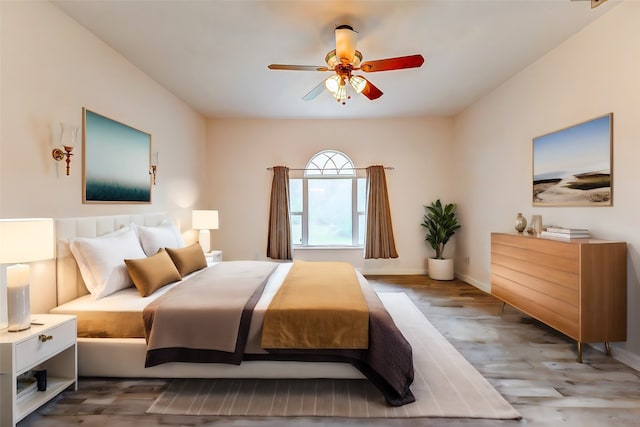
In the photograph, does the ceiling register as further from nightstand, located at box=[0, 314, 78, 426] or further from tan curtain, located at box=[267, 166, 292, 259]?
nightstand, located at box=[0, 314, 78, 426]

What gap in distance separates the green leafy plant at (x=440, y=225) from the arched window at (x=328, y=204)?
1.14m

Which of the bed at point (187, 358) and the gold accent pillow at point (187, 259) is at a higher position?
the gold accent pillow at point (187, 259)

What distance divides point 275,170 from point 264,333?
3.74 metres

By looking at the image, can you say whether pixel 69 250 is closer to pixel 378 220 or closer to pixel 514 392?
pixel 514 392

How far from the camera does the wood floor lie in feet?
5.99

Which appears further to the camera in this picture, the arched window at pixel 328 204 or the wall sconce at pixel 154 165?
the arched window at pixel 328 204

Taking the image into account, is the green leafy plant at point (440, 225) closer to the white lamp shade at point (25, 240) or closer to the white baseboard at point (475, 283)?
the white baseboard at point (475, 283)

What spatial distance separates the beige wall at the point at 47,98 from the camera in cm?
207

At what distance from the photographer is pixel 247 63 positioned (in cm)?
335

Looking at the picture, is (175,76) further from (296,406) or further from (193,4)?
(296,406)

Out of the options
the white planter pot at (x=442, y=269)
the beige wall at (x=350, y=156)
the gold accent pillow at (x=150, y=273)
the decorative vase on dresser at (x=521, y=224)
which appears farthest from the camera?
→ the beige wall at (x=350, y=156)

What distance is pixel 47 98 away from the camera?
234 centimetres

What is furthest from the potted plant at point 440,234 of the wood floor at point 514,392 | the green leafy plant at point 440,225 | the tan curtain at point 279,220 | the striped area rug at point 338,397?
the striped area rug at point 338,397

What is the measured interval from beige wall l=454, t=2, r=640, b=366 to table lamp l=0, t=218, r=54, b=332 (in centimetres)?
398
